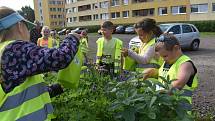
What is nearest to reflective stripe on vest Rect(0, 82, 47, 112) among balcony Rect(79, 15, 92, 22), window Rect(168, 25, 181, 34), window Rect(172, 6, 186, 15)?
window Rect(168, 25, 181, 34)

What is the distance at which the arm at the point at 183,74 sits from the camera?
10.5 ft

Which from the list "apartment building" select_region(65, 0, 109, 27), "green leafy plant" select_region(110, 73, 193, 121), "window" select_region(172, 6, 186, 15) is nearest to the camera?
"green leafy plant" select_region(110, 73, 193, 121)

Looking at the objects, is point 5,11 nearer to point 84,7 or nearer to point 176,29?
point 176,29

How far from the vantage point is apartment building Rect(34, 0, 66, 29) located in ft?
377

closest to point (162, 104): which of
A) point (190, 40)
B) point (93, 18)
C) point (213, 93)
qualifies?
point (213, 93)

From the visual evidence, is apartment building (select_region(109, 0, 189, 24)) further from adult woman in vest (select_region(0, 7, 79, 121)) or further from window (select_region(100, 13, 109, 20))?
adult woman in vest (select_region(0, 7, 79, 121))

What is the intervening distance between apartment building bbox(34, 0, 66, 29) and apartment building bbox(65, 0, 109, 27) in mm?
16020

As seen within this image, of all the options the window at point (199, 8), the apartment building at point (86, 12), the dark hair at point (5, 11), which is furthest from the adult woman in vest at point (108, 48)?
the apartment building at point (86, 12)

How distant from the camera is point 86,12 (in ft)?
289

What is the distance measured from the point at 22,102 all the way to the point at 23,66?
0.77 ft

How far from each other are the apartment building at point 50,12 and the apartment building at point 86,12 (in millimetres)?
16020

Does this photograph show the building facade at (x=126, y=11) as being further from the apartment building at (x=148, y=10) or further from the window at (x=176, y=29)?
the window at (x=176, y=29)

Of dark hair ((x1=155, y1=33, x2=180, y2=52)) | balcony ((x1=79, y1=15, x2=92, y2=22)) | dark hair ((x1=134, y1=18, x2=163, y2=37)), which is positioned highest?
balcony ((x1=79, y1=15, x2=92, y2=22))

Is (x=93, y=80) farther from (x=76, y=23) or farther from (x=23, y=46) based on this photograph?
(x=76, y=23)
